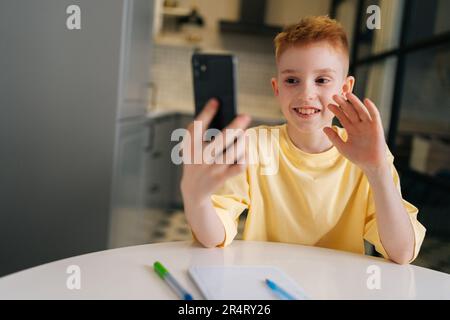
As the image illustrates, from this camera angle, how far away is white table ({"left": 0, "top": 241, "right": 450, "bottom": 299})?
0.67 metres

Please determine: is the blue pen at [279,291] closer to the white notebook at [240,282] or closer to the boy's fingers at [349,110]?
the white notebook at [240,282]

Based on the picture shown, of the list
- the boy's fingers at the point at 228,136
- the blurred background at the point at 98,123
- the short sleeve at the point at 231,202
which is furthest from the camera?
the blurred background at the point at 98,123

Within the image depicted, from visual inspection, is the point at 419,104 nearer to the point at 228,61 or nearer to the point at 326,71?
the point at 326,71

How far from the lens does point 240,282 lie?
0.72m

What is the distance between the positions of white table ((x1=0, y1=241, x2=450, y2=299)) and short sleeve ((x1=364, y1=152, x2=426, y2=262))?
0.06 metres

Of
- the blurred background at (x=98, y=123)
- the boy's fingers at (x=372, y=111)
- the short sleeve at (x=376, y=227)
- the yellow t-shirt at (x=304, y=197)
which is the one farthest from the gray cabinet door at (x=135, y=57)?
the boy's fingers at (x=372, y=111)

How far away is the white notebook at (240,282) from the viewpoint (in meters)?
0.67

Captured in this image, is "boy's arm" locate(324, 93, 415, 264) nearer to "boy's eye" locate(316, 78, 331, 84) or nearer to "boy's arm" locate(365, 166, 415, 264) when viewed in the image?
"boy's arm" locate(365, 166, 415, 264)

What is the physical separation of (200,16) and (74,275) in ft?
12.8

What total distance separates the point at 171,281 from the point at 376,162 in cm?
41

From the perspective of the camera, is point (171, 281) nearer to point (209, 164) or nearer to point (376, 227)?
point (209, 164)

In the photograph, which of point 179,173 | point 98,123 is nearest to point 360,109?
point 98,123

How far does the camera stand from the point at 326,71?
99cm
